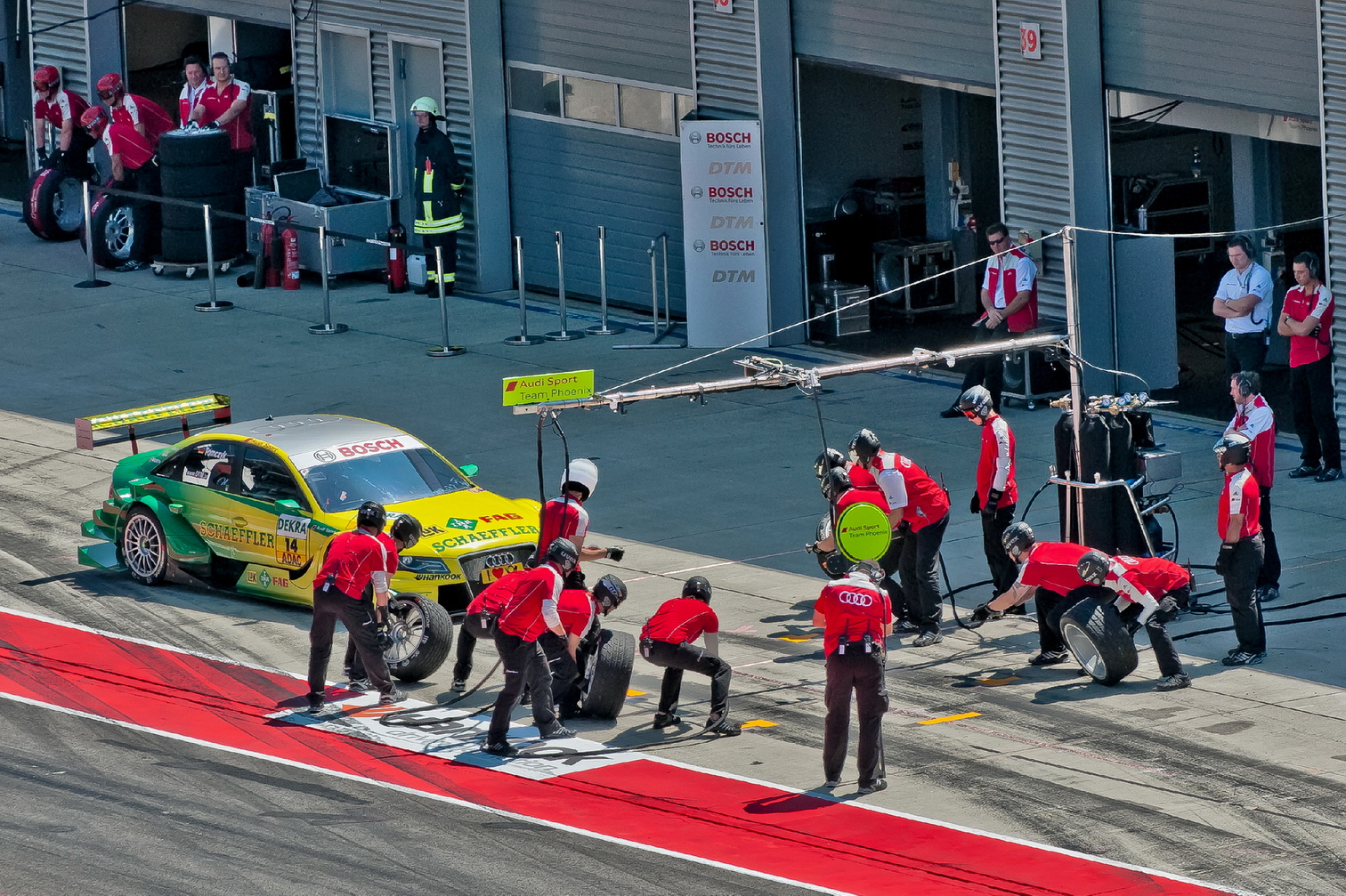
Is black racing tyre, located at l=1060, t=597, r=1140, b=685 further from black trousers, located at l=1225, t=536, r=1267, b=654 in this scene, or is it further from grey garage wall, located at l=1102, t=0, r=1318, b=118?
grey garage wall, located at l=1102, t=0, r=1318, b=118

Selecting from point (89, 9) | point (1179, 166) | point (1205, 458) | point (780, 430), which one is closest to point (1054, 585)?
point (1205, 458)

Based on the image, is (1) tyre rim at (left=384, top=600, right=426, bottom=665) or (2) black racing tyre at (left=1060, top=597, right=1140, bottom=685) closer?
(2) black racing tyre at (left=1060, top=597, right=1140, bottom=685)

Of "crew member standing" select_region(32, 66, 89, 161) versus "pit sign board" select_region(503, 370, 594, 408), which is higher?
"crew member standing" select_region(32, 66, 89, 161)

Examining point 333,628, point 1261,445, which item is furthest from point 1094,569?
point 333,628

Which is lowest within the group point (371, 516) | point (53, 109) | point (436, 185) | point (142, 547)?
point (142, 547)

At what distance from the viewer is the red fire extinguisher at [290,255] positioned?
28703 millimetres

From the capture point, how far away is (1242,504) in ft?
47.8

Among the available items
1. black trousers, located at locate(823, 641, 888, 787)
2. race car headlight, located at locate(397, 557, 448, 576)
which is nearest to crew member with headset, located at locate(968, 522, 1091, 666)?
black trousers, located at locate(823, 641, 888, 787)

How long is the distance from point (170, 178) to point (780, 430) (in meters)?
11.5

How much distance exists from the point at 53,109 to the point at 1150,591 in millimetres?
22946

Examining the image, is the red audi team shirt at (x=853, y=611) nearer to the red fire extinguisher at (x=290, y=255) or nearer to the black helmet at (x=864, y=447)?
the black helmet at (x=864, y=447)

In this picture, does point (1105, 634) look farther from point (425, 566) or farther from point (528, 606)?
point (425, 566)

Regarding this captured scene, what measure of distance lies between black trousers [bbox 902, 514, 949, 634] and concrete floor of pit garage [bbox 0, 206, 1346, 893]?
25cm

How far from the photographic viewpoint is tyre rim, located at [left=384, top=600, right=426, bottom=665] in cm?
1506
